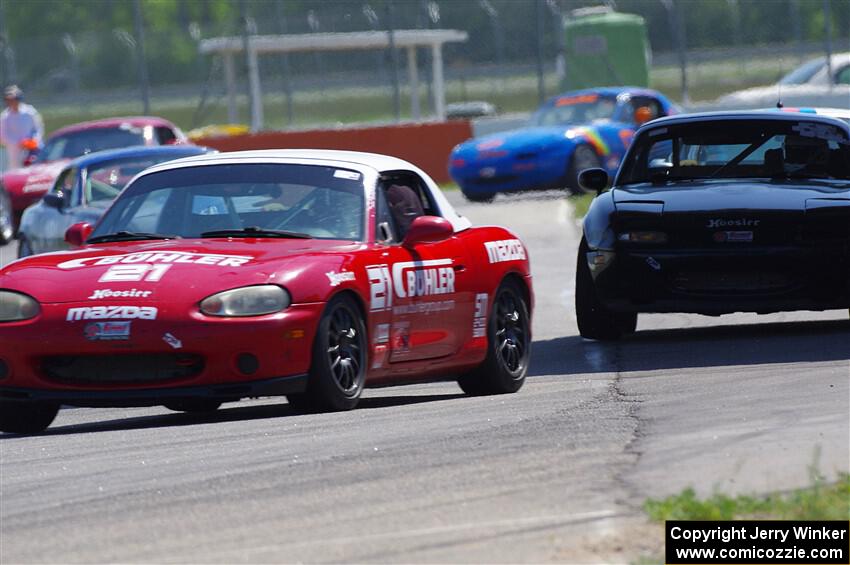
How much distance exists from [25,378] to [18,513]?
2.22m

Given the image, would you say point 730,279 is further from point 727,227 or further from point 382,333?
point 382,333

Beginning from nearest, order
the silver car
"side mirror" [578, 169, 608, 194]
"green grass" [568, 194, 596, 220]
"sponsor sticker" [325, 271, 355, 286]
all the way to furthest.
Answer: "sponsor sticker" [325, 271, 355, 286] < "side mirror" [578, 169, 608, 194] < the silver car < "green grass" [568, 194, 596, 220]

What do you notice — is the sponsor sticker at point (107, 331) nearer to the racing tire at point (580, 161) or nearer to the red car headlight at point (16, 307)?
the red car headlight at point (16, 307)

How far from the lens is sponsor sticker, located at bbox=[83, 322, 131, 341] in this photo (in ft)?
25.6

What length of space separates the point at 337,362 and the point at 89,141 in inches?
588

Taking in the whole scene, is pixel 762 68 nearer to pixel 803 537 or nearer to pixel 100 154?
pixel 100 154

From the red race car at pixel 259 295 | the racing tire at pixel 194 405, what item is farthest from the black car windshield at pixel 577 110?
the racing tire at pixel 194 405

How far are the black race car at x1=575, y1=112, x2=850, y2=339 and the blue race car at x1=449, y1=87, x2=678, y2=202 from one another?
1318cm

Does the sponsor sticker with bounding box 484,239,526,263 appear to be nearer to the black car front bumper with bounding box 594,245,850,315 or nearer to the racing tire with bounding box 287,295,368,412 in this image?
the black car front bumper with bounding box 594,245,850,315

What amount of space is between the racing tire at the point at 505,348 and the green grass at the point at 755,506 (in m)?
4.27

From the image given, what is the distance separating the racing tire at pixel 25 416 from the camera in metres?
8.27

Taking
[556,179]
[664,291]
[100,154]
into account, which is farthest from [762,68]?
[664,291]

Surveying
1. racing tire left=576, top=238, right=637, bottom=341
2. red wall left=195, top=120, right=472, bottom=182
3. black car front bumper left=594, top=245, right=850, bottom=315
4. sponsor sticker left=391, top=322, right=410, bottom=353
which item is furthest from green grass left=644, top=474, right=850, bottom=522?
red wall left=195, top=120, right=472, bottom=182

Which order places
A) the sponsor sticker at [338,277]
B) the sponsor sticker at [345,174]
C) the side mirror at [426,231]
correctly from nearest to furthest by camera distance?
the sponsor sticker at [338,277]
the side mirror at [426,231]
the sponsor sticker at [345,174]
